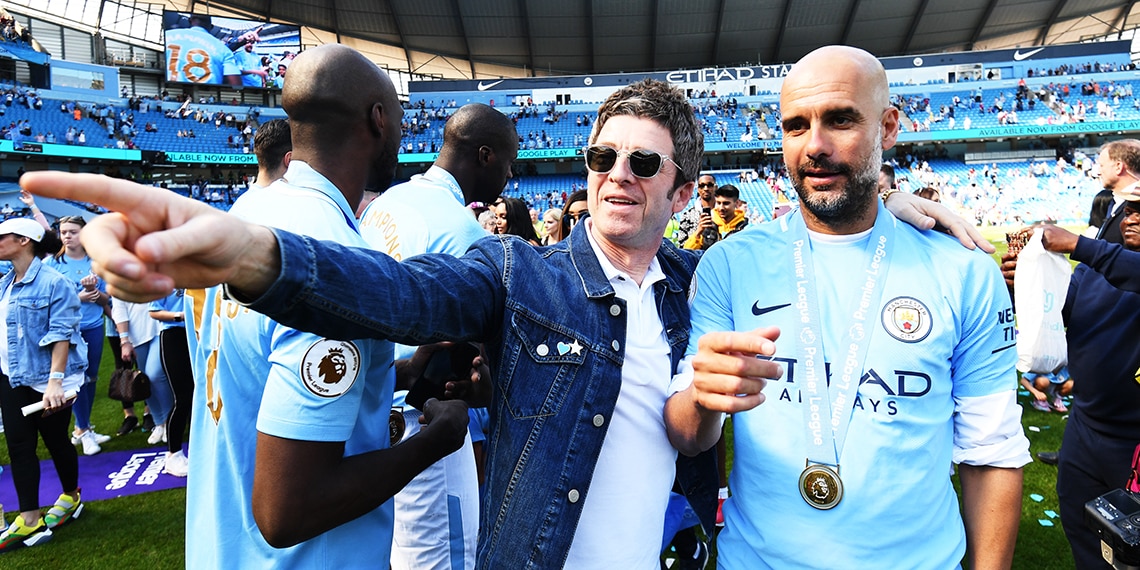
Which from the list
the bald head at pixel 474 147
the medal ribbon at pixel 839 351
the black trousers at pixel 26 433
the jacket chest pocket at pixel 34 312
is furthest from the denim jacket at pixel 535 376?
the jacket chest pocket at pixel 34 312

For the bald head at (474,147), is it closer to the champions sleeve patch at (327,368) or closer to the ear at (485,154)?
the ear at (485,154)

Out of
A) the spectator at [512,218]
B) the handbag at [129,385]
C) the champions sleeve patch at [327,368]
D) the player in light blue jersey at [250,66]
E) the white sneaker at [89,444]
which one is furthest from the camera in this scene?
the player in light blue jersey at [250,66]

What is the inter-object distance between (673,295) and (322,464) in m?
1.08

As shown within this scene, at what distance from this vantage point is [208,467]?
1632 millimetres

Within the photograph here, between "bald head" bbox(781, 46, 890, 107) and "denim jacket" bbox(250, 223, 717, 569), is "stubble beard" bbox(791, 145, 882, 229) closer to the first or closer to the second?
"bald head" bbox(781, 46, 890, 107)

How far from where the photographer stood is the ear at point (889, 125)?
5.53ft

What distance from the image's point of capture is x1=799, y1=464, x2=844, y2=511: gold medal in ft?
5.02

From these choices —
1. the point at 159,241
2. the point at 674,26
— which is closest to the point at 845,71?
the point at 159,241

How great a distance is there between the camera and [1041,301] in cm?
225

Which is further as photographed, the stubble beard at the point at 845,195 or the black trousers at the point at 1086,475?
the black trousers at the point at 1086,475

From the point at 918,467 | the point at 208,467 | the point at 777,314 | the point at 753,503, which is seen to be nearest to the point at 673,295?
the point at 777,314

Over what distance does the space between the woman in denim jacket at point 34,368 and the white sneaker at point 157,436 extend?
179 cm

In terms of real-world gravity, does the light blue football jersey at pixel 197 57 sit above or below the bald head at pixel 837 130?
above

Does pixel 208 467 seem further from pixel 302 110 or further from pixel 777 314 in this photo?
pixel 777 314
